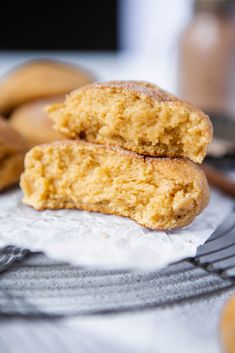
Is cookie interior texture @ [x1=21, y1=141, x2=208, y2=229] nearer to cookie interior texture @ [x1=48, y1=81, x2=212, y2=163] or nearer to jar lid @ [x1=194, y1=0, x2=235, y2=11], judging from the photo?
cookie interior texture @ [x1=48, y1=81, x2=212, y2=163]

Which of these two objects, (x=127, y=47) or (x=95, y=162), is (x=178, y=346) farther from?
(x=127, y=47)

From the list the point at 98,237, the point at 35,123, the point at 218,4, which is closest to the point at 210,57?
the point at 218,4

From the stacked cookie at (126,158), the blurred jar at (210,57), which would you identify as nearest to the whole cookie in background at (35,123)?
the stacked cookie at (126,158)

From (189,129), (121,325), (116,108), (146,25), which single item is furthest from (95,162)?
(146,25)

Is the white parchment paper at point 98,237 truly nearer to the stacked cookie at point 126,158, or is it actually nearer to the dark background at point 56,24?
the stacked cookie at point 126,158

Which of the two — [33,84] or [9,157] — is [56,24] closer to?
[33,84]
